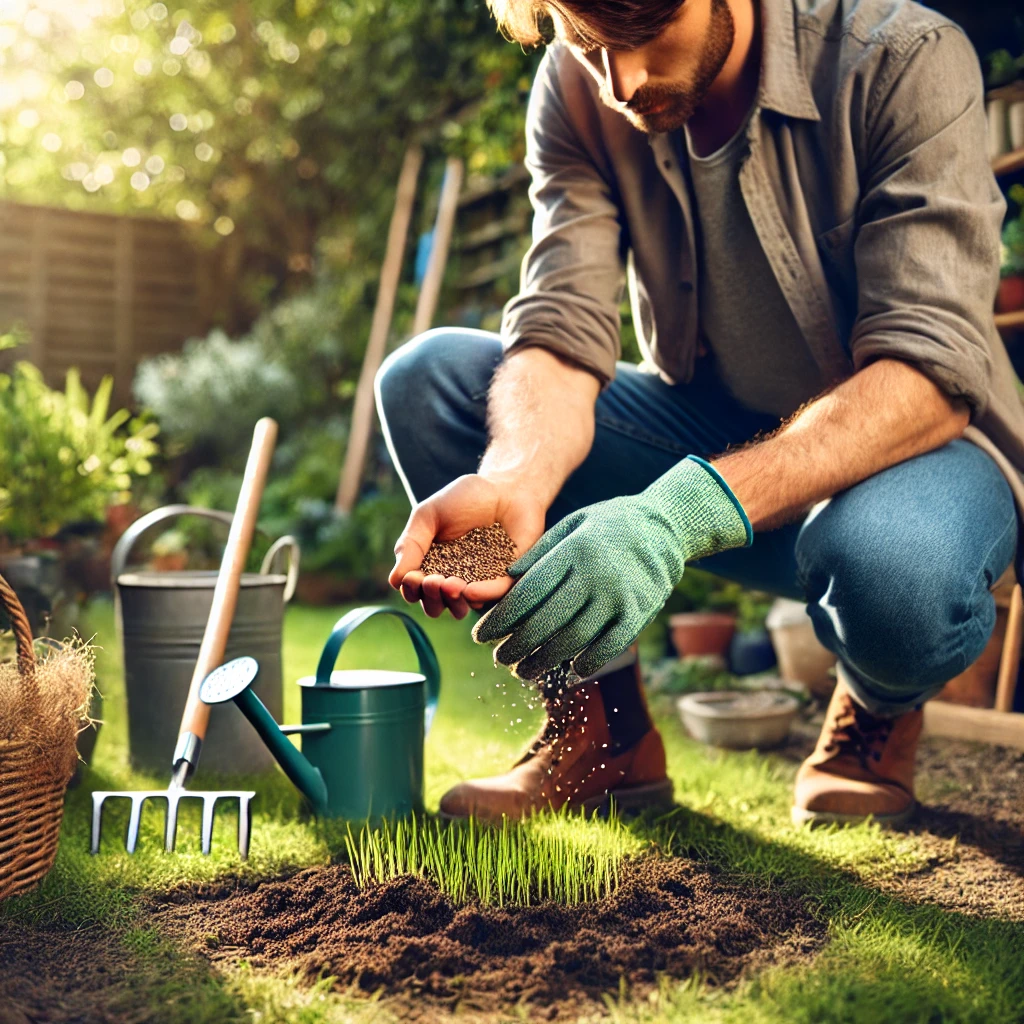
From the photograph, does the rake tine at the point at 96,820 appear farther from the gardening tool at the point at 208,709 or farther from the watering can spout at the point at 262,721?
the watering can spout at the point at 262,721

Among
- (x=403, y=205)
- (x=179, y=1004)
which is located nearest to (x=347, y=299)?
(x=403, y=205)

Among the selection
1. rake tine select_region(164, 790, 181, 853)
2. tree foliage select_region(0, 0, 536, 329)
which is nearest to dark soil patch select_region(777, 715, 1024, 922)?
rake tine select_region(164, 790, 181, 853)

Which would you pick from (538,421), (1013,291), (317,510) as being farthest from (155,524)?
(317,510)

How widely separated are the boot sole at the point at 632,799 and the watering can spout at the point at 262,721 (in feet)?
0.80

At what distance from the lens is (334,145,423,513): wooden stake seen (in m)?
5.81

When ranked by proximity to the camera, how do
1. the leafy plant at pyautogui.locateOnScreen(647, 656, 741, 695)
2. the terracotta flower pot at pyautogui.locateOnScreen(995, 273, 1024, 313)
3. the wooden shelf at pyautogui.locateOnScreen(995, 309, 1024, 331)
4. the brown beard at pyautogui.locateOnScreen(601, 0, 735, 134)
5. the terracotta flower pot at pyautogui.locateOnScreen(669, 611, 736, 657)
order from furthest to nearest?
the terracotta flower pot at pyautogui.locateOnScreen(669, 611, 736, 657) → the leafy plant at pyautogui.locateOnScreen(647, 656, 741, 695) → the terracotta flower pot at pyautogui.locateOnScreen(995, 273, 1024, 313) → the wooden shelf at pyautogui.locateOnScreen(995, 309, 1024, 331) → the brown beard at pyautogui.locateOnScreen(601, 0, 735, 134)

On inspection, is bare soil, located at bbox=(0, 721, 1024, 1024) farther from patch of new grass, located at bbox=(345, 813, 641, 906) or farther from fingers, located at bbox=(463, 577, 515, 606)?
fingers, located at bbox=(463, 577, 515, 606)

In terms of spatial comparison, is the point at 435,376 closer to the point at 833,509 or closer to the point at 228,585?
the point at 228,585

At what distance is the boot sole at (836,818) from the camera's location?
1892mm

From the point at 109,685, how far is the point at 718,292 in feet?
7.08

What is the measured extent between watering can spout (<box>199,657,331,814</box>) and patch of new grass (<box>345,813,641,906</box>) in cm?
13

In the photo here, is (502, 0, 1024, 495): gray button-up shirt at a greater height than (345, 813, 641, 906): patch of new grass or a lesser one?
greater

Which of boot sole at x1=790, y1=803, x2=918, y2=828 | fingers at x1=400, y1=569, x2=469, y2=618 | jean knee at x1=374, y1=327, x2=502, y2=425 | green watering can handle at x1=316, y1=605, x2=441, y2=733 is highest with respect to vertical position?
jean knee at x1=374, y1=327, x2=502, y2=425

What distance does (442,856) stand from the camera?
4.95ft
